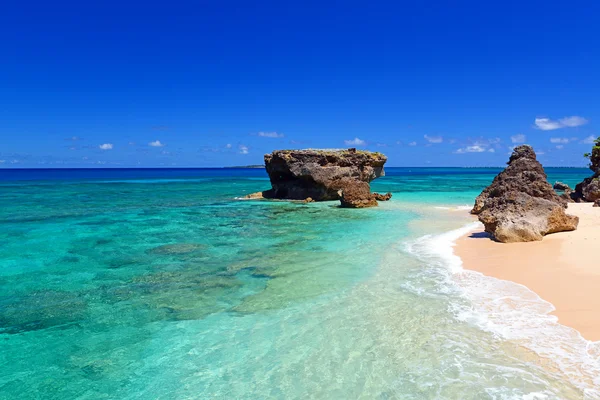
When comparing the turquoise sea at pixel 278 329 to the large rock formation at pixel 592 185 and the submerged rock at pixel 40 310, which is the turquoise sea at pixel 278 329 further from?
the large rock formation at pixel 592 185

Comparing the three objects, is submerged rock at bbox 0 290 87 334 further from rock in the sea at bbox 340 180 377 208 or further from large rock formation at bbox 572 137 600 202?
large rock formation at bbox 572 137 600 202

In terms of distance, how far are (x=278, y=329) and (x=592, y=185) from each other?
22413 millimetres

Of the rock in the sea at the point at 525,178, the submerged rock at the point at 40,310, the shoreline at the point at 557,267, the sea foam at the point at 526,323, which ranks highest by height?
the rock in the sea at the point at 525,178

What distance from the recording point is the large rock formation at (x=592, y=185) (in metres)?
20.7

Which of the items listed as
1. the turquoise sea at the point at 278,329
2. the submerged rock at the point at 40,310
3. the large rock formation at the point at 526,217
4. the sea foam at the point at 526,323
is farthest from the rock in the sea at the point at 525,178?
the submerged rock at the point at 40,310

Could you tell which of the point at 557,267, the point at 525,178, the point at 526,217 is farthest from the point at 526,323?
the point at 525,178

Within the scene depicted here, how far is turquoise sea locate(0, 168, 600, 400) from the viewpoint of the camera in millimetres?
4098

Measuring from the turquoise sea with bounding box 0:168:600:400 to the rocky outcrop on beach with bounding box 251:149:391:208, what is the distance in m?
15.8

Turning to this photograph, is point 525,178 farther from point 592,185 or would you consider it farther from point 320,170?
point 320,170

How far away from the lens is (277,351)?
193 inches

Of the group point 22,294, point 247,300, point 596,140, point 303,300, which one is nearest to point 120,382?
point 247,300

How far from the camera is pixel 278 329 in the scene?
5551 mm

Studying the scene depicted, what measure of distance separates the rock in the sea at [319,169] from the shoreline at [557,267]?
593 inches

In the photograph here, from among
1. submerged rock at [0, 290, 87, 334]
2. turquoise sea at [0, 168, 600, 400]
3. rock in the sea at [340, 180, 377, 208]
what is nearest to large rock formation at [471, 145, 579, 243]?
turquoise sea at [0, 168, 600, 400]
